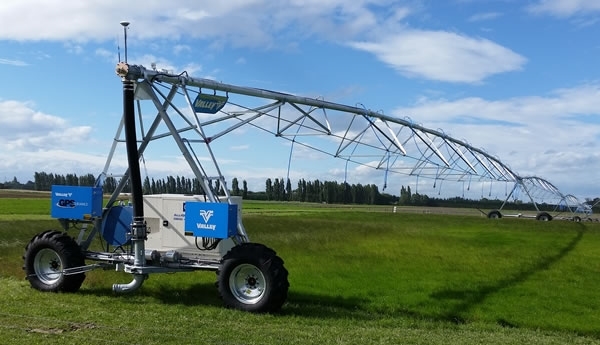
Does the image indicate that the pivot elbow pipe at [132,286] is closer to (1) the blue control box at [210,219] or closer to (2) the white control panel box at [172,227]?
(2) the white control panel box at [172,227]

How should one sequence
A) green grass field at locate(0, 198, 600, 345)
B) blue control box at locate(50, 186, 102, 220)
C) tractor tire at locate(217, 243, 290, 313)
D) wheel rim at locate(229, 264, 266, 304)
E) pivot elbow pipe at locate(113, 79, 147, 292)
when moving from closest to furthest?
1. green grass field at locate(0, 198, 600, 345)
2. tractor tire at locate(217, 243, 290, 313)
3. wheel rim at locate(229, 264, 266, 304)
4. pivot elbow pipe at locate(113, 79, 147, 292)
5. blue control box at locate(50, 186, 102, 220)

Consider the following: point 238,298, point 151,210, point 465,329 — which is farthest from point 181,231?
point 465,329

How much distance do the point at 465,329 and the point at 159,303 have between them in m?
6.59

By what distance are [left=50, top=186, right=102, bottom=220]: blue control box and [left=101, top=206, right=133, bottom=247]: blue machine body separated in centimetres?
30

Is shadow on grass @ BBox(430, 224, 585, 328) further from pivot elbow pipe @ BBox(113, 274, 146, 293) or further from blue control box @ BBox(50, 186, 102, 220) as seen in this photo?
blue control box @ BBox(50, 186, 102, 220)

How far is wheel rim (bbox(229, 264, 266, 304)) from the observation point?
42.1 ft

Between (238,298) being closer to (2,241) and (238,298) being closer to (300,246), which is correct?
(300,246)

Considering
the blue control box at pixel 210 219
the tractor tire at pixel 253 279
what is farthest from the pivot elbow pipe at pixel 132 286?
the tractor tire at pixel 253 279

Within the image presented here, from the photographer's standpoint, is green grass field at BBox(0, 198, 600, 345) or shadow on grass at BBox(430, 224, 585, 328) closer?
green grass field at BBox(0, 198, 600, 345)

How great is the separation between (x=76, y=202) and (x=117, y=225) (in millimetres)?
1204

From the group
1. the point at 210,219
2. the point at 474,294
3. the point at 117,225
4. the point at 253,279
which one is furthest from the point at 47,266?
the point at 474,294

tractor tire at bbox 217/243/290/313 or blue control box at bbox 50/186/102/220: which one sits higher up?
blue control box at bbox 50/186/102/220

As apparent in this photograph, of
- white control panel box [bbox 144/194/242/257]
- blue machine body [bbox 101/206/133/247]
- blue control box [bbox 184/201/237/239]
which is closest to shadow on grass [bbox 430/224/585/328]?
blue control box [bbox 184/201/237/239]

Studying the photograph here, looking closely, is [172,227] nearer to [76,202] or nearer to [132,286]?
[132,286]
